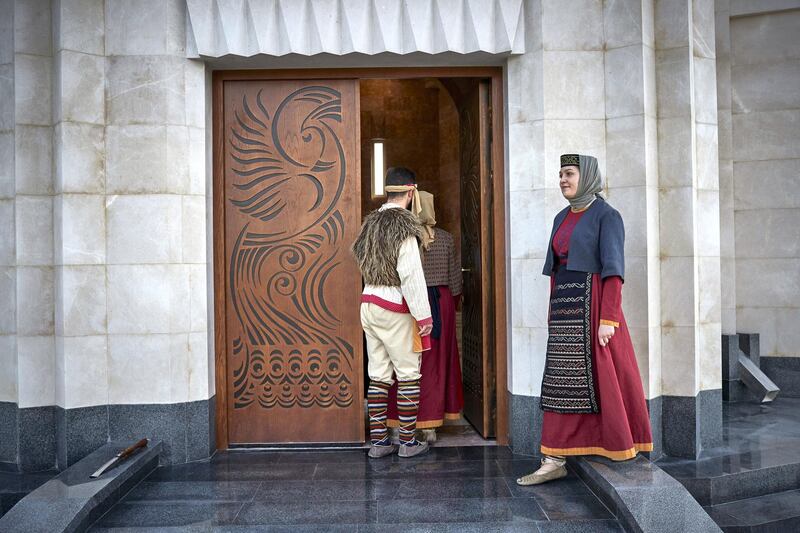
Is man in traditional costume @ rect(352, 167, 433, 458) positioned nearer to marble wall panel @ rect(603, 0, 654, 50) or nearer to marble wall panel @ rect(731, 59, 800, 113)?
marble wall panel @ rect(603, 0, 654, 50)

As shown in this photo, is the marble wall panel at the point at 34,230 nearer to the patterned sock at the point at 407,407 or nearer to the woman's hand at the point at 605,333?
the patterned sock at the point at 407,407

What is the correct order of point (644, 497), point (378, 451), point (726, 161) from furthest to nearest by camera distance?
point (726, 161)
point (378, 451)
point (644, 497)

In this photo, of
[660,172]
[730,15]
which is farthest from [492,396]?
[730,15]

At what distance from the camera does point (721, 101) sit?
6043 mm

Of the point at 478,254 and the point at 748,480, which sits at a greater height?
the point at 478,254

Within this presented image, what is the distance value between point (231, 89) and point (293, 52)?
59 cm

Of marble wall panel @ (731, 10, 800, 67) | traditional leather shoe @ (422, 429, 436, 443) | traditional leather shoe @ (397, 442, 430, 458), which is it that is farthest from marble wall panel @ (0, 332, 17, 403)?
marble wall panel @ (731, 10, 800, 67)

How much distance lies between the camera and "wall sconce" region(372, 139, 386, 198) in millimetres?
7238

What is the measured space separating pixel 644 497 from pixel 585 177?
1655mm

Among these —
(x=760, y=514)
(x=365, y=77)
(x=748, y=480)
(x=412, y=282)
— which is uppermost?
(x=365, y=77)

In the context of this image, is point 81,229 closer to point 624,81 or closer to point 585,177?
point 585,177

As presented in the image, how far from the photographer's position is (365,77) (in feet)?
15.1

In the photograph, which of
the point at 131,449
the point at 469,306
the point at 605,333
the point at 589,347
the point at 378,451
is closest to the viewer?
the point at 605,333

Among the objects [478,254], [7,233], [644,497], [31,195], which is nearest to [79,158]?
[31,195]
